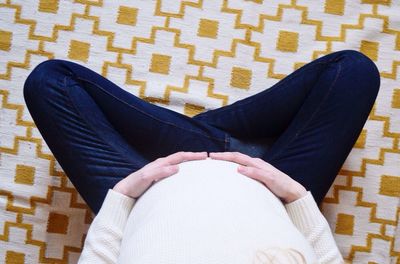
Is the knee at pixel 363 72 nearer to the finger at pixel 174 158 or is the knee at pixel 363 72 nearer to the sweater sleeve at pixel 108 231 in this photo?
the finger at pixel 174 158

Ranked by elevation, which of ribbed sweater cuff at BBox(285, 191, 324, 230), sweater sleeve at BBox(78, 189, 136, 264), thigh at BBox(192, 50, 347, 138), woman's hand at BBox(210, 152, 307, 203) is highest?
thigh at BBox(192, 50, 347, 138)

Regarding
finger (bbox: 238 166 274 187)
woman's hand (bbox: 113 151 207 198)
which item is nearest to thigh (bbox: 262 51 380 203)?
finger (bbox: 238 166 274 187)

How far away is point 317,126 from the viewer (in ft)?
2.81

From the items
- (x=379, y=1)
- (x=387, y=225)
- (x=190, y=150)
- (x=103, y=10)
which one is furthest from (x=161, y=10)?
(x=387, y=225)

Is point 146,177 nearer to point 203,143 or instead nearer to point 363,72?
point 203,143

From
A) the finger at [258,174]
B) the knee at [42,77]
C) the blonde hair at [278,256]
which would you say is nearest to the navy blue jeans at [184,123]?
the knee at [42,77]

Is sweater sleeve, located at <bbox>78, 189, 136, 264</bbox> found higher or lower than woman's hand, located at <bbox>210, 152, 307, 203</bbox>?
lower

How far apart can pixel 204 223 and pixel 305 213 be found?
228mm

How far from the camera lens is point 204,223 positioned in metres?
0.58

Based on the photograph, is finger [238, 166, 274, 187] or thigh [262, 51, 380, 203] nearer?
finger [238, 166, 274, 187]

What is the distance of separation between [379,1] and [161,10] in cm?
48

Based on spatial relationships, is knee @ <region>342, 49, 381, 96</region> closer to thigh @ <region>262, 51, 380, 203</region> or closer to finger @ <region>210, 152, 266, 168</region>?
thigh @ <region>262, 51, 380, 203</region>

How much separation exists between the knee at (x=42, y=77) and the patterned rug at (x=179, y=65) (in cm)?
21

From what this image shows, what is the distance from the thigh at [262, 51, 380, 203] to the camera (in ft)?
2.78
